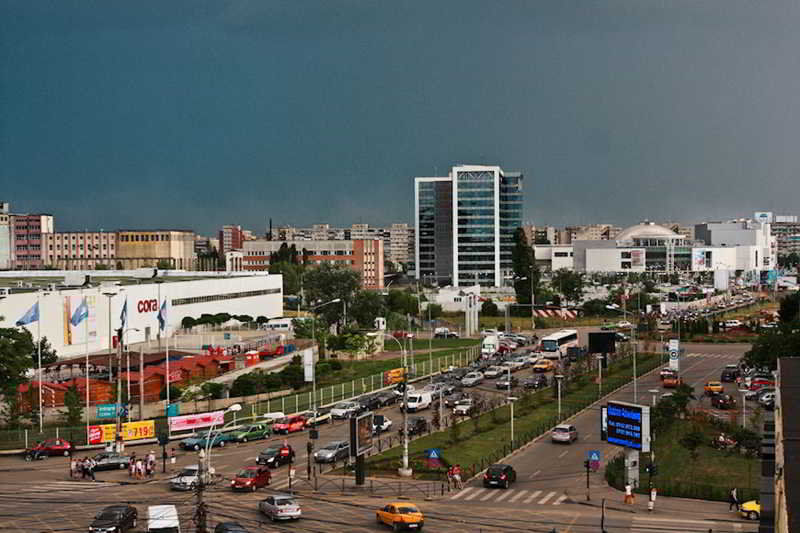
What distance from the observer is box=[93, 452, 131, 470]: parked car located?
39.7 metres

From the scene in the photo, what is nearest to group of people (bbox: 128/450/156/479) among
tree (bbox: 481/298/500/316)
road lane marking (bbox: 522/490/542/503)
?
road lane marking (bbox: 522/490/542/503)

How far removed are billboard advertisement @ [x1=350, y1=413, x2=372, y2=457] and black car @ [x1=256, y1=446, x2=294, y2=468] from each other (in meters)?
4.08

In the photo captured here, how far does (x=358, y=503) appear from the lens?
109 feet

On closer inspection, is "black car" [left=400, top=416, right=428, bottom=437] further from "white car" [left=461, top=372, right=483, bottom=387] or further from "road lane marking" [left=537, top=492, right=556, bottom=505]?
"white car" [left=461, top=372, right=483, bottom=387]

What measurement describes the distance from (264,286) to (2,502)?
74.5 metres

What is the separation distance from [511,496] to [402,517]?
6462 mm

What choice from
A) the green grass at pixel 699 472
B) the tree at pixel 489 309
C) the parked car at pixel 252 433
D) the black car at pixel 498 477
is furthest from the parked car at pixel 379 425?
the tree at pixel 489 309

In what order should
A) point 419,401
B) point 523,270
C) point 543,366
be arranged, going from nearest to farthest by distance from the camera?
point 419,401
point 543,366
point 523,270

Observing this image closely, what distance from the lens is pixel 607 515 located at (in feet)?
104

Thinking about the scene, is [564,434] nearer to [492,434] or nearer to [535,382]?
[492,434]

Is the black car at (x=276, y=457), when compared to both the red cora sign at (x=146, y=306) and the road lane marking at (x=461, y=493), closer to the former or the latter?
the road lane marking at (x=461, y=493)

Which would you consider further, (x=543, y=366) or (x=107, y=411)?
(x=543, y=366)

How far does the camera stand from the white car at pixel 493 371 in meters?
67.0

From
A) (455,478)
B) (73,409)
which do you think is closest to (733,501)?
(455,478)
